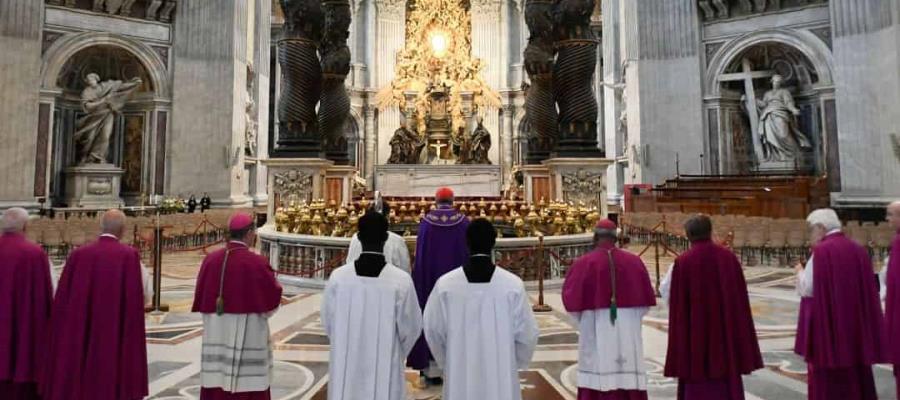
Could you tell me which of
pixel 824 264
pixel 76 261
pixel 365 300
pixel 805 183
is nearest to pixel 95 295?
pixel 76 261

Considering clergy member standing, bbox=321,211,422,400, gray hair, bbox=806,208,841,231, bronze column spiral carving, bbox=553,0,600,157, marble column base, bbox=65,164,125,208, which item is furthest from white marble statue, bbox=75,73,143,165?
gray hair, bbox=806,208,841,231

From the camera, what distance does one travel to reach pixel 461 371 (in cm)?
263

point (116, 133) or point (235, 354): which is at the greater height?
point (116, 133)

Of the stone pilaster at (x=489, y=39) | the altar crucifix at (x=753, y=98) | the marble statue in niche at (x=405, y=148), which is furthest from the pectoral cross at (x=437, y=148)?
the altar crucifix at (x=753, y=98)

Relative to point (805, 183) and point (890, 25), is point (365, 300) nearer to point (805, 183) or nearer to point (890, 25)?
point (805, 183)

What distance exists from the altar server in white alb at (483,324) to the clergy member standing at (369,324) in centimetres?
21

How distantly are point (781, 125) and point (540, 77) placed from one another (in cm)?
1266

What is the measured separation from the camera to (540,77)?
9.25m

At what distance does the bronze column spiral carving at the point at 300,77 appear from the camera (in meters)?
8.17

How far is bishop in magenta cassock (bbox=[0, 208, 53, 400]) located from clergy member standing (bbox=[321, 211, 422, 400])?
65.2 inches

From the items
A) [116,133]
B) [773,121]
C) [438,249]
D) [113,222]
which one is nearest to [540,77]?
[438,249]

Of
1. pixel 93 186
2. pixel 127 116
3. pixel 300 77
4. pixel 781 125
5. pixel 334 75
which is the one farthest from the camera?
pixel 127 116

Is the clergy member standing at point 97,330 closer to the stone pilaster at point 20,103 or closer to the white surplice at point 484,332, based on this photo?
the white surplice at point 484,332

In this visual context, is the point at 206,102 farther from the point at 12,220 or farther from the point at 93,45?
the point at 12,220
